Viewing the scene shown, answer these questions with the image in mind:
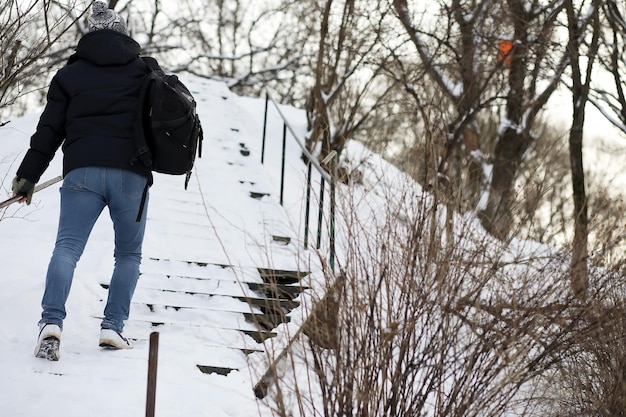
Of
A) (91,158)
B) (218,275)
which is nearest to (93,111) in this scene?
(91,158)

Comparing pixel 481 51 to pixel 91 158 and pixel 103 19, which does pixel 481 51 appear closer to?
pixel 103 19

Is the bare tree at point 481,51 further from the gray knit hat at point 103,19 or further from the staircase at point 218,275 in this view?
the gray knit hat at point 103,19

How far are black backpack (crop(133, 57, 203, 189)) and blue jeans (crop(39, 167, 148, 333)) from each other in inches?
5.9

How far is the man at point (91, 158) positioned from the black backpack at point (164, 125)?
0.20ft

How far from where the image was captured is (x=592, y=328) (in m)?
3.44

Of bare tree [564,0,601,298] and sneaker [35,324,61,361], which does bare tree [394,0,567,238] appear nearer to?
bare tree [564,0,601,298]

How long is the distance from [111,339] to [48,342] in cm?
40

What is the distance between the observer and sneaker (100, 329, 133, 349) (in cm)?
412

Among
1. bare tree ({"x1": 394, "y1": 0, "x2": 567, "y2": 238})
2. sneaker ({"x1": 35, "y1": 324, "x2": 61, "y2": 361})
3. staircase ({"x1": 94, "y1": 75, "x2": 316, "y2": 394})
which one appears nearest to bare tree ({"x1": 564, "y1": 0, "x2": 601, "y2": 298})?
bare tree ({"x1": 394, "y1": 0, "x2": 567, "y2": 238})

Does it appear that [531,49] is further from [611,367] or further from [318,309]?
[318,309]

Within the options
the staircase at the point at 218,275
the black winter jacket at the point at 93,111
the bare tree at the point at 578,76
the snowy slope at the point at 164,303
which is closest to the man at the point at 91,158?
the black winter jacket at the point at 93,111

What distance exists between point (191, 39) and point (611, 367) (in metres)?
17.8

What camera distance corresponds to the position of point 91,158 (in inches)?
153

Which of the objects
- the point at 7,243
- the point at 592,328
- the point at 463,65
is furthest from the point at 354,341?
the point at 463,65
